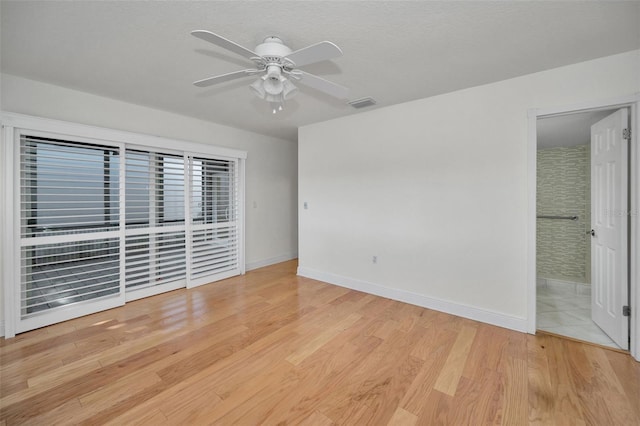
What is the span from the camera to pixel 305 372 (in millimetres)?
1968

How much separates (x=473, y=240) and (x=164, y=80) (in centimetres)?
369

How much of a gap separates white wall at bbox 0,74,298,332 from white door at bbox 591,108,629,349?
4535 millimetres

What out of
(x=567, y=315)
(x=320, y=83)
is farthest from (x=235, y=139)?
(x=567, y=315)

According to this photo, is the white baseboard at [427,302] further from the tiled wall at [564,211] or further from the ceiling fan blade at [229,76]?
the ceiling fan blade at [229,76]

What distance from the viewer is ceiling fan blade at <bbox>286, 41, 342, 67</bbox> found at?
1.46 m

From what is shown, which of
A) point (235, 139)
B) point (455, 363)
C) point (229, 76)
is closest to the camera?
point (229, 76)

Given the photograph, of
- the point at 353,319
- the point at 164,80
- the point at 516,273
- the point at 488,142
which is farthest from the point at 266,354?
the point at 488,142

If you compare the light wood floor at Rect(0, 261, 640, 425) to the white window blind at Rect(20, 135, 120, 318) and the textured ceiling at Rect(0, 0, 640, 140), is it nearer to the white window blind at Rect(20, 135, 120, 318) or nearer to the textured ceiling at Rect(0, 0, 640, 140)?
the white window blind at Rect(20, 135, 120, 318)

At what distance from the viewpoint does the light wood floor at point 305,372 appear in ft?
5.22

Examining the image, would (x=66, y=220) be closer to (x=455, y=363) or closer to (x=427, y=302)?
(x=455, y=363)

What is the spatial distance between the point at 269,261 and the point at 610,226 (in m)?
4.69

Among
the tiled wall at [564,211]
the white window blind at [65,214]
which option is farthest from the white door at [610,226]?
the white window blind at [65,214]

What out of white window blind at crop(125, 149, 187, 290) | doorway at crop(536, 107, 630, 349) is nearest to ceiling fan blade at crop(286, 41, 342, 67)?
doorway at crop(536, 107, 630, 349)

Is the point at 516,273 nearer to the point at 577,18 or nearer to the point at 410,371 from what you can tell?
the point at 410,371
